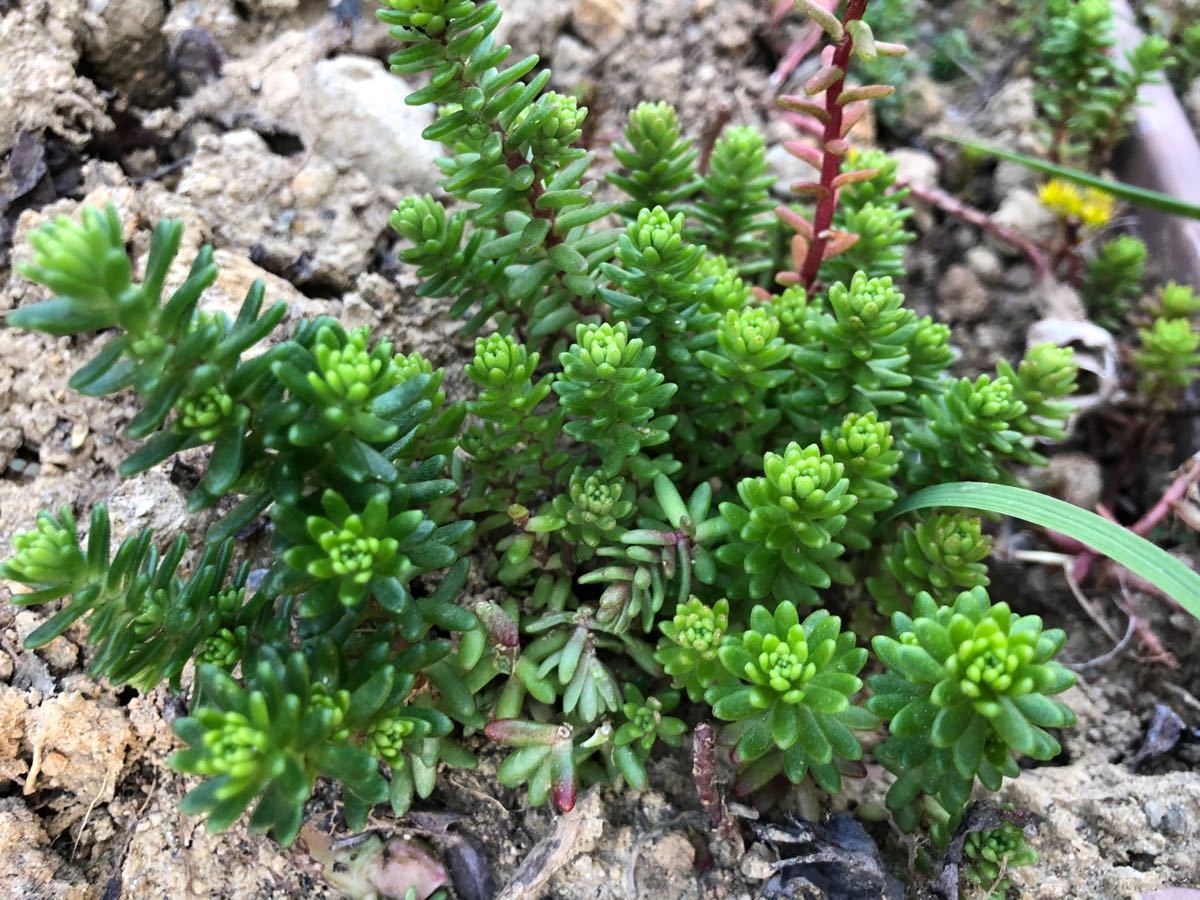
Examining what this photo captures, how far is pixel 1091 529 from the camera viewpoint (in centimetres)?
224

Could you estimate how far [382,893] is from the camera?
2.29m

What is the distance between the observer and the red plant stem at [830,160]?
2430mm

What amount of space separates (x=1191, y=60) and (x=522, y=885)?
4561 millimetres

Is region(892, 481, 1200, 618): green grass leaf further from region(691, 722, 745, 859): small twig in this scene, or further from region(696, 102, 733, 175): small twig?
region(696, 102, 733, 175): small twig

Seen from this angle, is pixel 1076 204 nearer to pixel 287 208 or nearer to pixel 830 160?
pixel 830 160

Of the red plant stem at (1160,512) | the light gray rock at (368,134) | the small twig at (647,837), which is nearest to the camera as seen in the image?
the small twig at (647,837)

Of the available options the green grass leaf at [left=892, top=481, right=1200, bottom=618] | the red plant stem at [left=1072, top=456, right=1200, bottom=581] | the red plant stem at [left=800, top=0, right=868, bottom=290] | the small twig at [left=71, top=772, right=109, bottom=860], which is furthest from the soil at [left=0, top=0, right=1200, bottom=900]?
the red plant stem at [left=800, top=0, right=868, bottom=290]

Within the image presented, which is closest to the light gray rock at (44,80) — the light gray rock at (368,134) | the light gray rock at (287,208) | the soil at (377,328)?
the soil at (377,328)

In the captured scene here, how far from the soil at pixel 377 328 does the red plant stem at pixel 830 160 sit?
35.0 inches

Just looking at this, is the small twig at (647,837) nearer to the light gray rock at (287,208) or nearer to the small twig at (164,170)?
the light gray rock at (287,208)

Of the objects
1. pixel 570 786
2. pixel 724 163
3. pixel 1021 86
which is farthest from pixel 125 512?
pixel 1021 86

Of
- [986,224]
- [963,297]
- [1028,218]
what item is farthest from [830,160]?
[1028,218]

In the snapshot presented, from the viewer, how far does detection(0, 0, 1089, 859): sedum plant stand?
6.01ft

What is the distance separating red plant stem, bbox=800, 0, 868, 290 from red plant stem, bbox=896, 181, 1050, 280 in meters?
1.06
